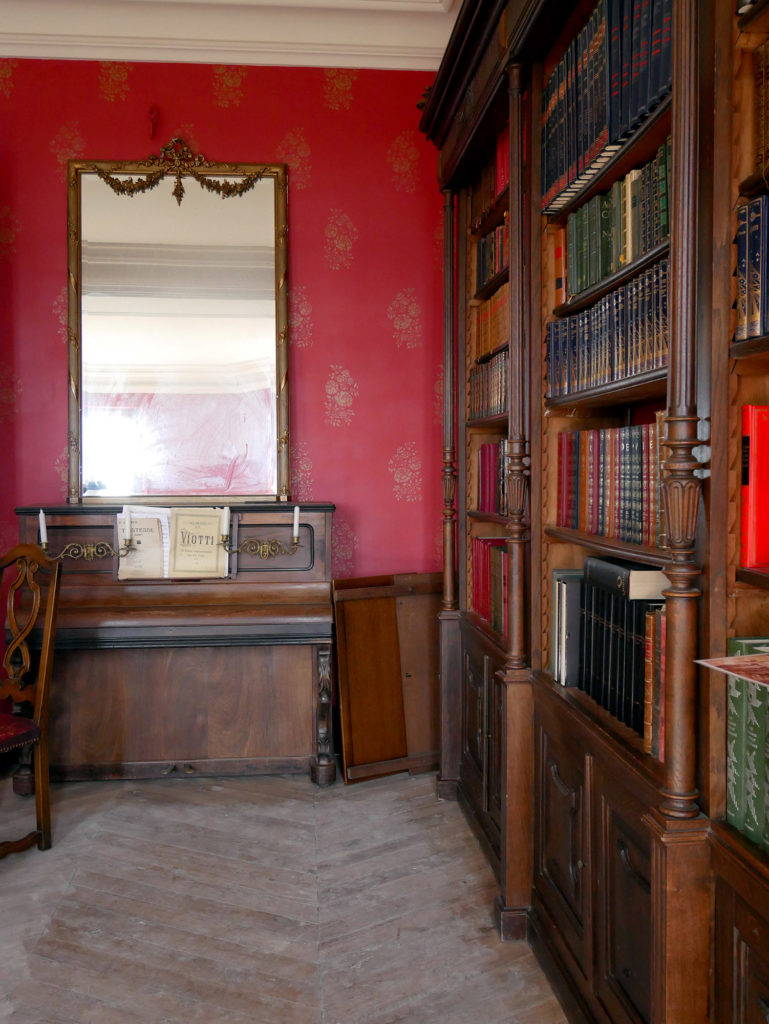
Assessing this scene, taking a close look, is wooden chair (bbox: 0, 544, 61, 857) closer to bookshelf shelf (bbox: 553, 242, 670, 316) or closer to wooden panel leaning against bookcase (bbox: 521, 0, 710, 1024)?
wooden panel leaning against bookcase (bbox: 521, 0, 710, 1024)

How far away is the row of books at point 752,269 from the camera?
1056 mm

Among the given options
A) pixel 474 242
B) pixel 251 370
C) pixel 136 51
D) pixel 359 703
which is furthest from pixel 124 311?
pixel 359 703

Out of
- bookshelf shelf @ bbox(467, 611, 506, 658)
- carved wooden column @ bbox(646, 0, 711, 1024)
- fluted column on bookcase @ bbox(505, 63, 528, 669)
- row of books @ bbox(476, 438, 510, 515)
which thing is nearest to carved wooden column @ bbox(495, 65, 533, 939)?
fluted column on bookcase @ bbox(505, 63, 528, 669)

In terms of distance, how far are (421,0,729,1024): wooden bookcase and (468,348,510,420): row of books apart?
0.14ft

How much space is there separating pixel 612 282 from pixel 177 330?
7.09 ft

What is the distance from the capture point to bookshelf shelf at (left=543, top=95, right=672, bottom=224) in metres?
1.34

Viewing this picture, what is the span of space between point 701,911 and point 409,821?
5.32 feet

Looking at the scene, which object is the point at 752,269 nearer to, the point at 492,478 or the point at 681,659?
the point at 681,659

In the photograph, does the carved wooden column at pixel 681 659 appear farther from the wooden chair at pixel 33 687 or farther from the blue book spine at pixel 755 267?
the wooden chair at pixel 33 687

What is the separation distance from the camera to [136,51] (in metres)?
3.23

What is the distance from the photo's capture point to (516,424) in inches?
79.5

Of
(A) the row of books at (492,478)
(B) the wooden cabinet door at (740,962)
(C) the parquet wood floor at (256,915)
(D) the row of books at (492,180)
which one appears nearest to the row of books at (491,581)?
(A) the row of books at (492,478)

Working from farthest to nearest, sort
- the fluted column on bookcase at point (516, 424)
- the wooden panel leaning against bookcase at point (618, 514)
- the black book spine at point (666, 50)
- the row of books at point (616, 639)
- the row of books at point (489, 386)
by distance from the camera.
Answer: the row of books at point (489, 386) → the fluted column on bookcase at point (516, 424) → the row of books at point (616, 639) → the black book spine at point (666, 50) → the wooden panel leaning against bookcase at point (618, 514)

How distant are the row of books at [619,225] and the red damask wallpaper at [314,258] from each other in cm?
161
